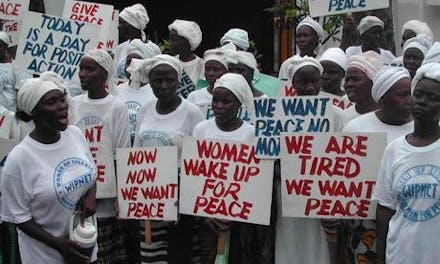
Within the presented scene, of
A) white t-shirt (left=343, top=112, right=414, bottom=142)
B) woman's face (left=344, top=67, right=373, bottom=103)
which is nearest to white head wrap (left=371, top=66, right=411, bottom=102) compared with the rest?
white t-shirt (left=343, top=112, right=414, bottom=142)

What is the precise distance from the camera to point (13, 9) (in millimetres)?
11812

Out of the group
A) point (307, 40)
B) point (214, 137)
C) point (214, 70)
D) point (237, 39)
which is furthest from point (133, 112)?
point (307, 40)

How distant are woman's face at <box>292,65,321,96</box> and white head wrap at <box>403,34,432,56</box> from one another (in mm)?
1732

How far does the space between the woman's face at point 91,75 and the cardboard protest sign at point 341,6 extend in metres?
3.15

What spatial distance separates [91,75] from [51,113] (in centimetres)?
192

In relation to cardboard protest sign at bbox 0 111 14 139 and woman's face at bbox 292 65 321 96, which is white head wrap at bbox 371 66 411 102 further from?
cardboard protest sign at bbox 0 111 14 139

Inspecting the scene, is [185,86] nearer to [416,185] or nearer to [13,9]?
[13,9]

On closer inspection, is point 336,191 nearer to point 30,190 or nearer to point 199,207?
point 199,207

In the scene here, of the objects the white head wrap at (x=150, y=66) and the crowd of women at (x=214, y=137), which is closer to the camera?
the crowd of women at (x=214, y=137)

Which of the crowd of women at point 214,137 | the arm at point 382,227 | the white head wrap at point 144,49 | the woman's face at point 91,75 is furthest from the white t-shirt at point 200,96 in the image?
the arm at point 382,227

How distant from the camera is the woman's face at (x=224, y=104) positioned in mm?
7465

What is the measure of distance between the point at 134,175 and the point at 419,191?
269 centimetres

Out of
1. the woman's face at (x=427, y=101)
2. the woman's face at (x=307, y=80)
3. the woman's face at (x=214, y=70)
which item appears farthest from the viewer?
the woman's face at (x=214, y=70)

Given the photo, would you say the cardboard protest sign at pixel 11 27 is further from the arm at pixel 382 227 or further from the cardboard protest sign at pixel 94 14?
the arm at pixel 382 227
